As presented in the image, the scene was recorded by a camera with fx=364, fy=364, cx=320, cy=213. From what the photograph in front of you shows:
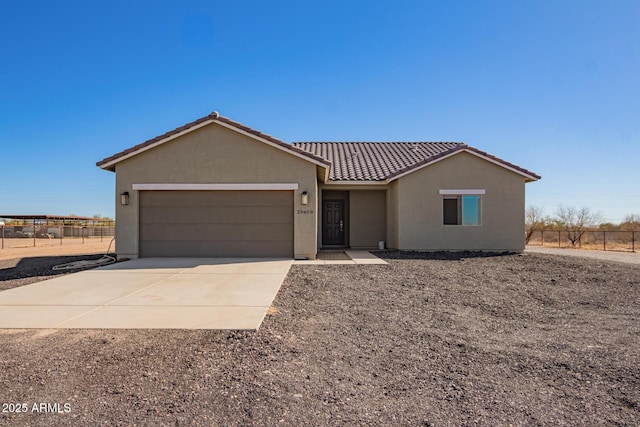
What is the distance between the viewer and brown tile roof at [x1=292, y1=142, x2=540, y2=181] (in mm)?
13781

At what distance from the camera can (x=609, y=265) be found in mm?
10922

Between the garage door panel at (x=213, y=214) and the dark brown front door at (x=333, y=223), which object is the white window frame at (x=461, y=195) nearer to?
the dark brown front door at (x=333, y=223)

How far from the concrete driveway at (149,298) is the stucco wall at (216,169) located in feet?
6.85

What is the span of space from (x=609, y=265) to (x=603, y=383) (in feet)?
31.2

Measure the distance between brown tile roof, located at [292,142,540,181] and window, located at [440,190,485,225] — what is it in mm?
1519

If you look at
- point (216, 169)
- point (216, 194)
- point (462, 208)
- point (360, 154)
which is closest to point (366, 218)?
point (462, 208)

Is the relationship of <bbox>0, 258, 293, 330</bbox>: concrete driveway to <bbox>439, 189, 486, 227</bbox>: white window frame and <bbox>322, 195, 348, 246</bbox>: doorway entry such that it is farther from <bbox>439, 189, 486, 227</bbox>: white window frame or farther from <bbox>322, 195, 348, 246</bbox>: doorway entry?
<bbox>439, 189, 486, 227</bbox>: white window frame

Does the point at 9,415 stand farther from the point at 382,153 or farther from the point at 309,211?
the point at 382,153

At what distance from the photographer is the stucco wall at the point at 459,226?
1382 cm

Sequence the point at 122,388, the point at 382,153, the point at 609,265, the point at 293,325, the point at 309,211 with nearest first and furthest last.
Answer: the point at 122,388, the point at 293,325, the point at 609,265, the point at 309,211, the point at 382,153

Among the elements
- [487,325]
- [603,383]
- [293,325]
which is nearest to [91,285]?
[293,325]

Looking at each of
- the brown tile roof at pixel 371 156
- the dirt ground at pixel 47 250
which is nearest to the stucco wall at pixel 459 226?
the brown tile roof at pixel 371 156

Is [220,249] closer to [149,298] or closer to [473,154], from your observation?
[149,298]

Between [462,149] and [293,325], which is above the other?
[462,149]
